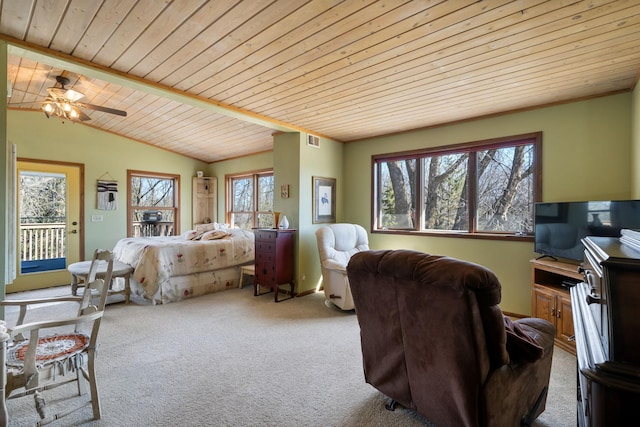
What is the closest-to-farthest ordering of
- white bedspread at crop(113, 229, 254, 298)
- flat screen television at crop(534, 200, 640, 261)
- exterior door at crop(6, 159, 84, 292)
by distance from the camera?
flat screen television at crop(534, 200, 640, 261) < white bedspread at crop(113, 229, 254, 298) < exterior door at crop(6, 159, 84, 292)

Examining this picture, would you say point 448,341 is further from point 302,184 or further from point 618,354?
point 302,184

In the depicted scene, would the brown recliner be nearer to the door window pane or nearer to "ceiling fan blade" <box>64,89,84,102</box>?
"ceiling fan blade" <box>64,89,84,102</box>

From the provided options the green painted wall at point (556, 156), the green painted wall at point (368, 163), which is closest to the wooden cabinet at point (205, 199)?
the green painted wall at point (368, 163)

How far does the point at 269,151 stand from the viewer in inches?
230

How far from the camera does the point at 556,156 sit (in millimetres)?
3301

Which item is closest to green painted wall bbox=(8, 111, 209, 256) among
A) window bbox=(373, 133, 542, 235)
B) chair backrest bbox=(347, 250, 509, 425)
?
window bbox=(373, 133, 542, 235)

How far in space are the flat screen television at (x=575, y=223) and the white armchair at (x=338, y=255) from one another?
6.86 ft

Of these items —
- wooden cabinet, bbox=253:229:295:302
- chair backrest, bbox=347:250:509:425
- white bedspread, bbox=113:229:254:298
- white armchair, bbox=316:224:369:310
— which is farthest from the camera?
wooden cabinet, bbox=253:229:295:302

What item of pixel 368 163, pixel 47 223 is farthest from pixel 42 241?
pixel 368 163

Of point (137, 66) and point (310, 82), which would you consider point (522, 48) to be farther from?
point (137, 66)

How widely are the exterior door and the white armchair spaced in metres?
4.55

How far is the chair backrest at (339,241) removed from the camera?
13.0 feet

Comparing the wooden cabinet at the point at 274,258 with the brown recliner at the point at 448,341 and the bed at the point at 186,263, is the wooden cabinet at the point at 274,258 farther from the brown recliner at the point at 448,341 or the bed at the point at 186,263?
the brown recliner at the point at 448,341

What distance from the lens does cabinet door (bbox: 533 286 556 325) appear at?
2.83 metres
